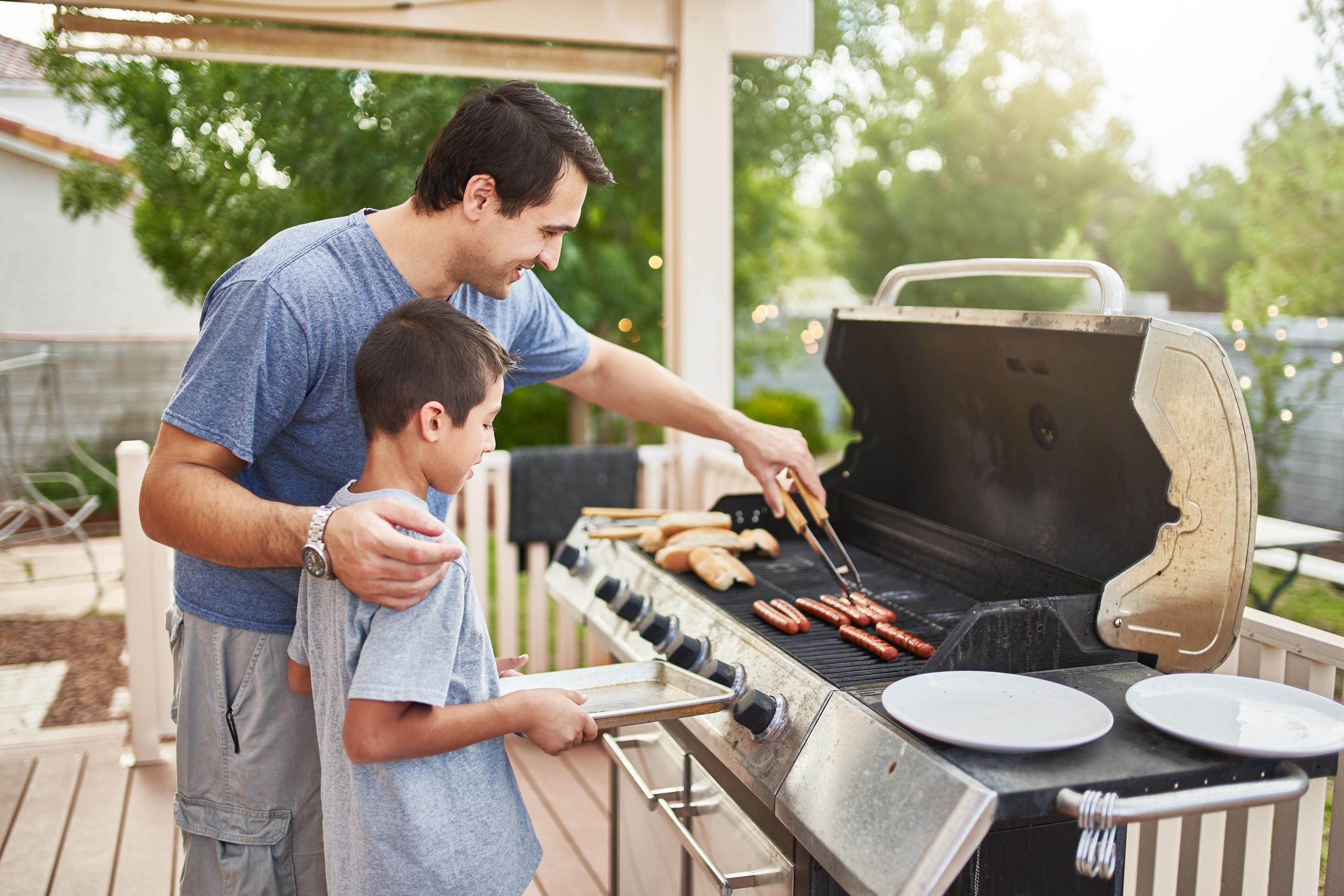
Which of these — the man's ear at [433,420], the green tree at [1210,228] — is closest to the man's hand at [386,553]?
→ the man's ear at [433,420]

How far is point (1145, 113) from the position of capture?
4.19 meters

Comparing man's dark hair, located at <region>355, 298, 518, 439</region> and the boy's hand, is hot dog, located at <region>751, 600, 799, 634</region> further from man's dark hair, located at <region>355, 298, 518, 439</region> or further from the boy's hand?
man's dark hair, located at <region>355, 298, 518, 439</region>

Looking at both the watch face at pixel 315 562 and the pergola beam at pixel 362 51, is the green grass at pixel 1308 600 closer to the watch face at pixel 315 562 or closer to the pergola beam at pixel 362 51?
the pergola beam at pixel 362 51

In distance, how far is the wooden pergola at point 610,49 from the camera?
11.0 feet

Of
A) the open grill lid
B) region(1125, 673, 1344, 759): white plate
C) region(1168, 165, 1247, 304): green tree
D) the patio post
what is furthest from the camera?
region(1168, 165, 1247, 304): green tree

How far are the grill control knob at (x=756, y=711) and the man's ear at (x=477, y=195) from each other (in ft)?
2.58

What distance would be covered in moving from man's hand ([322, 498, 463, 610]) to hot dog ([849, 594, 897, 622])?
0.79 meters

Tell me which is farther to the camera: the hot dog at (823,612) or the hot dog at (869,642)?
the hot dog at (823,612)

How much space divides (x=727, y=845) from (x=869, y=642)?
1.29ft

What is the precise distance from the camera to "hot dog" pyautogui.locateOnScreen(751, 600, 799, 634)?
1.69 m

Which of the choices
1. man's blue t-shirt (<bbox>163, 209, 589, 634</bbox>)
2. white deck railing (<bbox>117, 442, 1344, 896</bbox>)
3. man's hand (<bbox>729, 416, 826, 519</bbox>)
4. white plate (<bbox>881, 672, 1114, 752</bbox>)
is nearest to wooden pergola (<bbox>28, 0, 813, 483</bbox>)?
Answer: white deck railing (<bbox>117, 442, 1344, 896</bbox>)

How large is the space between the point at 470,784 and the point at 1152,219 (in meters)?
3.91

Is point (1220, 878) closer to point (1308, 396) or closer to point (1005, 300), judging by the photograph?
point (1308, 396)

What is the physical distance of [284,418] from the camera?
1438 mm
